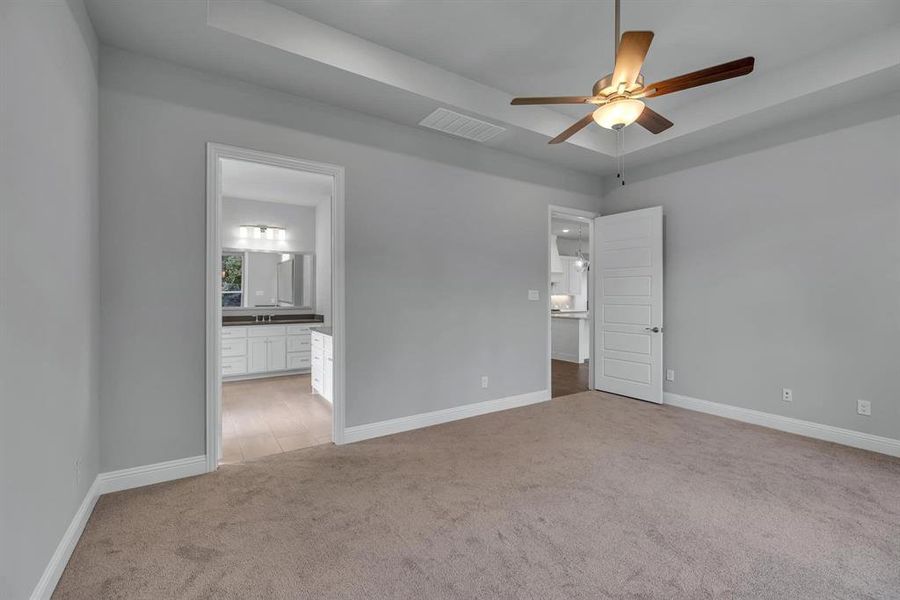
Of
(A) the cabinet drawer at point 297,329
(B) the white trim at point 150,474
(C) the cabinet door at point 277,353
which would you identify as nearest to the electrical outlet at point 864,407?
(B) the white trim at point 150,474

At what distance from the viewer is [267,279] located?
6887mm

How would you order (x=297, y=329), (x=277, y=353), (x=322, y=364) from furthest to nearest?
(x=297, y=329) → (x=277, y=353) → (x=322, y=364)

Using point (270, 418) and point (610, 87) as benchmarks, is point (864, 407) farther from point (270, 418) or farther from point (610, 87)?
point (270, 418)

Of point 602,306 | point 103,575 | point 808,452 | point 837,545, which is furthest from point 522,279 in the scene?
point 103,575

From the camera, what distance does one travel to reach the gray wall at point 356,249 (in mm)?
2609

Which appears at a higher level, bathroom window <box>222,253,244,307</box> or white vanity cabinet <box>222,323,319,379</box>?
bathroom window <box>222,253,244,307</box>

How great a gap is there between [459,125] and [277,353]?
4412 millimetres

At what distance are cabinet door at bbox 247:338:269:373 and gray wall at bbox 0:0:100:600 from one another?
375cm

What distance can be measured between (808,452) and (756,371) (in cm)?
90

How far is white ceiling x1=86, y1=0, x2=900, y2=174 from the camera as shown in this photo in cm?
254

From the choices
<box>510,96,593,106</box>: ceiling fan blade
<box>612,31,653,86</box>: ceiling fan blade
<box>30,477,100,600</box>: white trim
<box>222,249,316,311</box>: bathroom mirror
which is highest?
<box>612,31,653,86</box>: ceiling fan blade

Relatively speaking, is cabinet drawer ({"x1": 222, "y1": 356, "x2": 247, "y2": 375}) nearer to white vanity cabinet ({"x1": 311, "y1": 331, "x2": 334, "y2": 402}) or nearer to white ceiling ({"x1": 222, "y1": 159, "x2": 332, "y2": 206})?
white vanity cabinet ({"x1": 311, "y1": 331, "x2": 334, "y2": 402})

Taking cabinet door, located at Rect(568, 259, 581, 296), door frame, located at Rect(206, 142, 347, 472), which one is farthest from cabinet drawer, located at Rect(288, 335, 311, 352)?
cabinet door, located at Rect(568, 259, 581, 296)

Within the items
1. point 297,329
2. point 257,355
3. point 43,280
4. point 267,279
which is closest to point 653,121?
point 43,280
